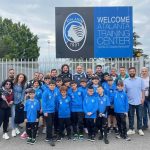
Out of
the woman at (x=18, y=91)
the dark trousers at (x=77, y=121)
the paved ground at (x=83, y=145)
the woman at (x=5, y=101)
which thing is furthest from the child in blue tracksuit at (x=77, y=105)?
the woman at (x=5, y=101)

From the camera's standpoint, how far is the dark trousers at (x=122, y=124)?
836 cm

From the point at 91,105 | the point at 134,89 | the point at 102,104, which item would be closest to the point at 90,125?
the point at 91,105

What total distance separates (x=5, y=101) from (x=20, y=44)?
38.8 metres

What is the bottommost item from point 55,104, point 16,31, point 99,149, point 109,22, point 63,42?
point 99,149

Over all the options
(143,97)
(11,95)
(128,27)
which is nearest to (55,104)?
(11,95)

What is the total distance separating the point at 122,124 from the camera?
838 cm

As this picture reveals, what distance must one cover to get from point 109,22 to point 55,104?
5.71m

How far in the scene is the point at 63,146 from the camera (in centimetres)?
774

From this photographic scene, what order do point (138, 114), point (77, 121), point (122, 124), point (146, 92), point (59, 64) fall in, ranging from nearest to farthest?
point (122, 124), point (77, 121), point (138, 114), point (146, 92), point (59, 64)

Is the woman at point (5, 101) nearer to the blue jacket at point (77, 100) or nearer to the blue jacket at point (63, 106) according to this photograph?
the blue jacket at point (63, 106)

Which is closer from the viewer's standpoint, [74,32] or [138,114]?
[138,114]

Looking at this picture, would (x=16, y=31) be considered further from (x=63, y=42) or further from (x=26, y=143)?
(x=26, y=143)

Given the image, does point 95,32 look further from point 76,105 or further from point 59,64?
point 76,105

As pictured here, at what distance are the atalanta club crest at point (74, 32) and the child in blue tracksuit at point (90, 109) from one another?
489 centimetres
